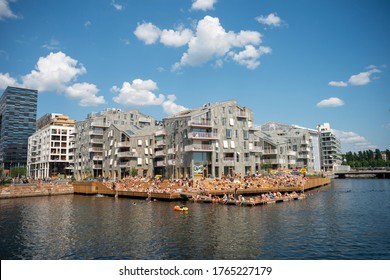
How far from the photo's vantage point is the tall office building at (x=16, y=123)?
188212 millimetres

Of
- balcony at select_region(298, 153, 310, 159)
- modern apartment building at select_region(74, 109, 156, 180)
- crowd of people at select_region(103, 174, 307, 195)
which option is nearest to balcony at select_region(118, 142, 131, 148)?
modern apartment building at select_region(74, 109, 156, 180)

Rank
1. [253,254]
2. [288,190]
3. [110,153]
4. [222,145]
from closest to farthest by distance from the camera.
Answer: [253,254], [288,190], [222,145], [110,153]

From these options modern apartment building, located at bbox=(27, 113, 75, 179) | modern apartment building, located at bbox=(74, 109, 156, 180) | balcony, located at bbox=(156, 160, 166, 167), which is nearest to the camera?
balcony, located at bbox=(156, 160, 166, 167)

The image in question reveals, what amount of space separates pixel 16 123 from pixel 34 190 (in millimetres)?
140706

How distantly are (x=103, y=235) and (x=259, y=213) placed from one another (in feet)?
69.6

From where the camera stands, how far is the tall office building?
617ft

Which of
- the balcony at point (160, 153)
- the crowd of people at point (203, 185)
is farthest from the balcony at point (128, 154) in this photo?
the crowd of people at point (203, 185)

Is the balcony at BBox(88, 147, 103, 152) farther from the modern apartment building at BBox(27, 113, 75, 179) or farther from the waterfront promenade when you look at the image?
the modern apartment building at BBox(27, 113, 75, 179)

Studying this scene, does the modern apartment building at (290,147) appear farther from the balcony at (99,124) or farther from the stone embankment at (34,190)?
the stone embankment at (34,190)

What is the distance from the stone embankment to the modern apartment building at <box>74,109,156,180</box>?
2274cm

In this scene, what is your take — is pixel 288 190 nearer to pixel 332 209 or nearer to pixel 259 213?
pixel 332 209

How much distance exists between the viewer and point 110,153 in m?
106

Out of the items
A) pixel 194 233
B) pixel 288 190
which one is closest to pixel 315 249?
pixel 194 233

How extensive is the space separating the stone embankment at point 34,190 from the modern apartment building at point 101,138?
74.6ft
